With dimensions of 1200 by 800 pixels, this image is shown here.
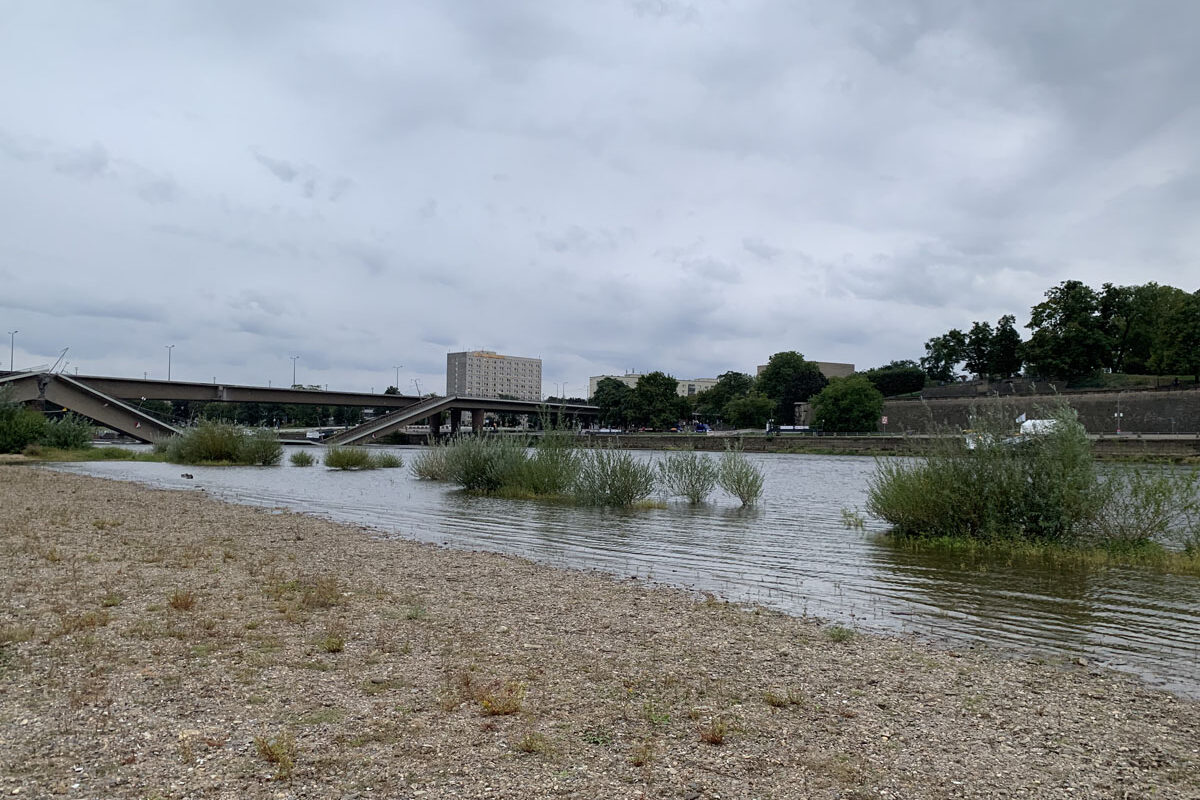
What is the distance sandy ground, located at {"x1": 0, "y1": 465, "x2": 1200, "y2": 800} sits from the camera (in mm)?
5043

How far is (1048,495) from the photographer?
16.9m

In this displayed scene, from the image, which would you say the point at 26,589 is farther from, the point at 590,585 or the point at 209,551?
the point at 590,585

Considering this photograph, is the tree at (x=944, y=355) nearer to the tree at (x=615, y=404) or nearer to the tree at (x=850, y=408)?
the tree at (x=850, y=408)

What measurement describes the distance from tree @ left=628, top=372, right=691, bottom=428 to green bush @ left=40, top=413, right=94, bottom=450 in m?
87.3

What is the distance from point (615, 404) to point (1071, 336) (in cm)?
7720

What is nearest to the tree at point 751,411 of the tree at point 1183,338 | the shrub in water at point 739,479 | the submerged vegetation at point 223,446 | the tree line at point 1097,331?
the tree line at point 1097,331

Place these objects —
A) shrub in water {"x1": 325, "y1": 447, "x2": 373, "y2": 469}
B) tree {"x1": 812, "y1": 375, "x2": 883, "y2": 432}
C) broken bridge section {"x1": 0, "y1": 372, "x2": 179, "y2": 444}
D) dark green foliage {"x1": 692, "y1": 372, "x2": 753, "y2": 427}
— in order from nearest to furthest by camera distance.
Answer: shrub in water {"x1": 325, "y1": 447, "x2": 373, "y2": 469}, broken bridge section {"x1": 0, "y1": 372, "x2": 179, "y2": 444}, tree {"x1": 812, "y1": 375, "x2": 883, "y2": 432}, dark green foliage {"x1": 692, "y1": 372, "x2": 753, "y2": 427}

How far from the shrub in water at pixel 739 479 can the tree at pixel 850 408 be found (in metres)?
87.7

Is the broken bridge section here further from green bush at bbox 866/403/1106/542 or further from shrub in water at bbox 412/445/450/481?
green bush at bbox 866/403/1106/542

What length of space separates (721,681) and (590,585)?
5.53 m

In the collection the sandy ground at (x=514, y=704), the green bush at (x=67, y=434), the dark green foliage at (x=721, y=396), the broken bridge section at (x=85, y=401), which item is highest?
the dark green foliage at (x=721, y=396)

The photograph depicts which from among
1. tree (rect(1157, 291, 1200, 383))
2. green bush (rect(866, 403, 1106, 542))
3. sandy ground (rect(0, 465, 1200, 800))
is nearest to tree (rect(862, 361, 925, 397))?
tree (rect(1157, 291, 1200, 383))

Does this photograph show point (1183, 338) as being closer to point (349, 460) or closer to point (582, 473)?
point (582, 473)

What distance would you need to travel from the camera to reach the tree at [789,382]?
144875 millimetres
